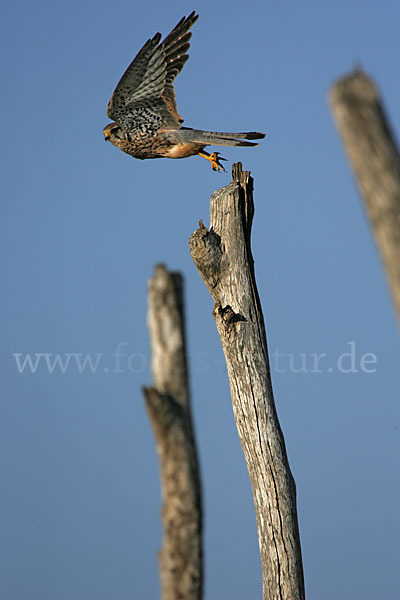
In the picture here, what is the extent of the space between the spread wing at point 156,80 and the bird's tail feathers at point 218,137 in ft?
0.85

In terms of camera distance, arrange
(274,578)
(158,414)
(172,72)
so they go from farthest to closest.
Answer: (172,72), (274,578), (158,414)

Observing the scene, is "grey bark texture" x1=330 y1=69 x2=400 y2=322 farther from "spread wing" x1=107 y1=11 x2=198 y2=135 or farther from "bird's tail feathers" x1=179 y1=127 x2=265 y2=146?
"spread wing" x1=107 y1=11 x2=198 y2=135

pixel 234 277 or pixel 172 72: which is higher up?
pixel 172 72

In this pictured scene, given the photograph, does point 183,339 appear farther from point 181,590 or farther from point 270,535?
point 270,535

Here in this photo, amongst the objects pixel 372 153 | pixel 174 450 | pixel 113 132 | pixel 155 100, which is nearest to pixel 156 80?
pixel 155 100

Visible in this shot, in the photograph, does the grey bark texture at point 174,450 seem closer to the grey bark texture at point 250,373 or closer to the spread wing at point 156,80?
the grey bark texture at point 250,373

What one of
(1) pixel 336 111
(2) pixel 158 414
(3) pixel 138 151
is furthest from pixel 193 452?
(3) pixel 138 151

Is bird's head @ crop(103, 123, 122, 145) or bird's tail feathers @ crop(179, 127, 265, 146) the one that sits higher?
bird's head @ crop(103, 123, 122, 145)

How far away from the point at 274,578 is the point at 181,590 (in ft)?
7.00

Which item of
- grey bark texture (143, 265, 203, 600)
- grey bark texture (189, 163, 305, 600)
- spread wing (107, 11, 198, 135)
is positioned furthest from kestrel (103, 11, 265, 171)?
grey bark texture (143, 265, 203, 600)

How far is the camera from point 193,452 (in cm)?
418

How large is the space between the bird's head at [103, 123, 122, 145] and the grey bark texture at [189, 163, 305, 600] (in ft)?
5.80

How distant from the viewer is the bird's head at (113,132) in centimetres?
807

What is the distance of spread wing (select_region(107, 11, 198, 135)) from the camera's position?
7.71m
